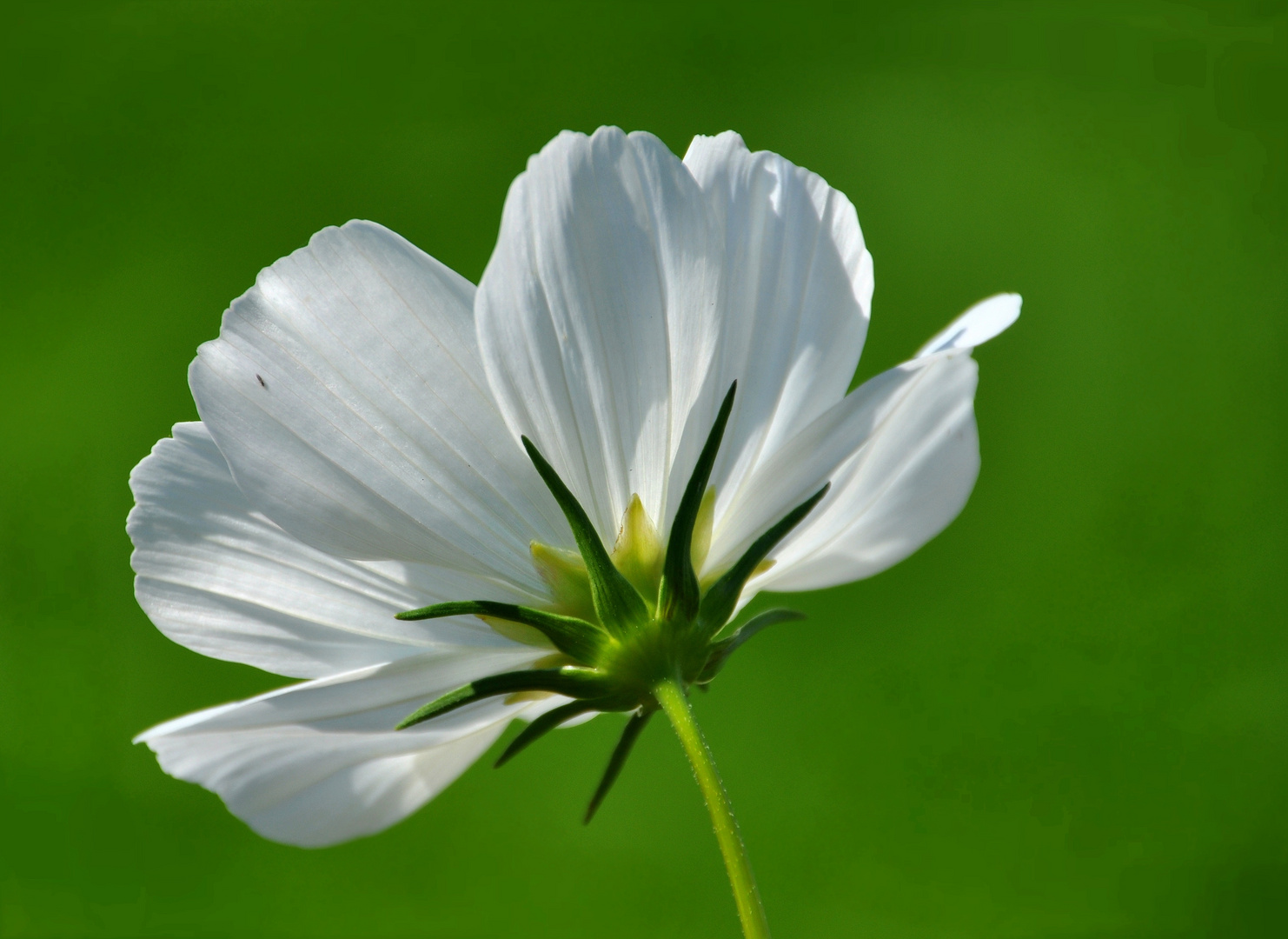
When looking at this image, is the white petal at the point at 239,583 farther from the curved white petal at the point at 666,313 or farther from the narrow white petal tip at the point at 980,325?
the narrow white petal tip at the point at 980,325

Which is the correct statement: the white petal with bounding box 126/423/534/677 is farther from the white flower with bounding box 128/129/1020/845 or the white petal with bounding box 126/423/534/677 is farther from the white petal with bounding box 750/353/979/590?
the white petal with bounding box 750/353/979/590

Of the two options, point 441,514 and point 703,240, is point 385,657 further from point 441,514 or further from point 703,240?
point 703,240

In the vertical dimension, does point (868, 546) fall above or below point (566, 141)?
below

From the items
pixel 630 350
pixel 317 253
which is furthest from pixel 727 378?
pixel 317 253

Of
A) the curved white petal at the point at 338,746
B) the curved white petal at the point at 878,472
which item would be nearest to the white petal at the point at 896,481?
the curved white petal at the point at 878,472

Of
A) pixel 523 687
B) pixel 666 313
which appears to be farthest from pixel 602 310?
pixel 523 687

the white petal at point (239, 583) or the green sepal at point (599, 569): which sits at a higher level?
the white petal at point (239, 583)
